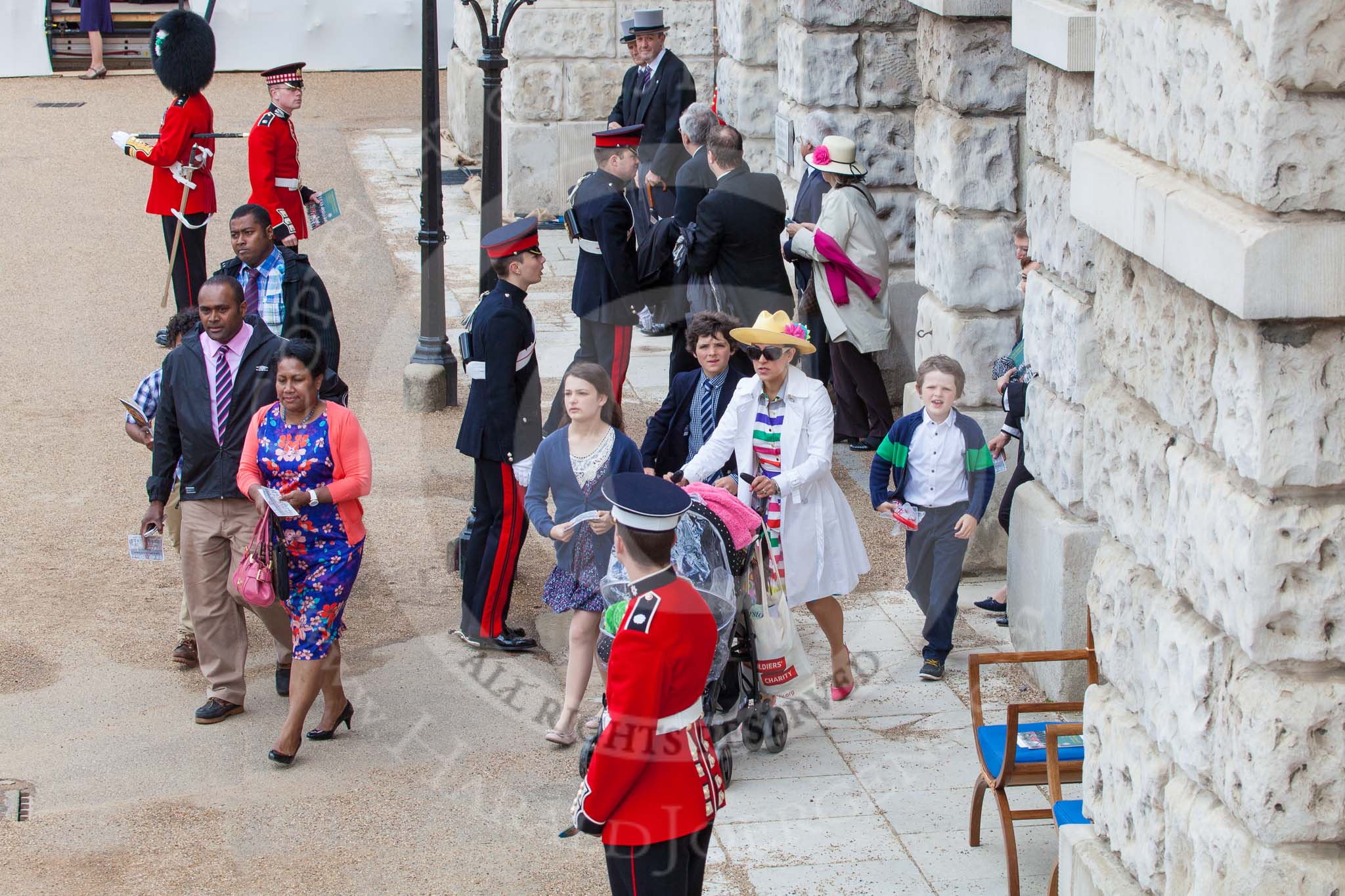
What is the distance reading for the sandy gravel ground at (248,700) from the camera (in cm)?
545

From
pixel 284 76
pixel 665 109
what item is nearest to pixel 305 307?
pixel 284 76

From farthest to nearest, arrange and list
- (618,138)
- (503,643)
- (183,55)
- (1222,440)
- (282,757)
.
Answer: (183,55)
(618,138)
(503,643)
(282,757)
(1222,440)

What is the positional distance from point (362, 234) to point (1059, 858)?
11457 millimetres

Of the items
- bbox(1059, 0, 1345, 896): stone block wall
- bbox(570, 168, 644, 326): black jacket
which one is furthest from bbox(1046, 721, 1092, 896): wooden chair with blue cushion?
bbox(570, 168, 644, 326): black jacket

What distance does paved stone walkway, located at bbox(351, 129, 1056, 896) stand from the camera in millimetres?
5316

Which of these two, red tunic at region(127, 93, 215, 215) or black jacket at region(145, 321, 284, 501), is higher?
red tunic at region(127, 93, 215, 215)

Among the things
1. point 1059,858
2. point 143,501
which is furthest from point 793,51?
point 1059,858

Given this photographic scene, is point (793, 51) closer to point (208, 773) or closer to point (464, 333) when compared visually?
point (464, 333)

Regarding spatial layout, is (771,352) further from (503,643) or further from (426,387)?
(426,387)

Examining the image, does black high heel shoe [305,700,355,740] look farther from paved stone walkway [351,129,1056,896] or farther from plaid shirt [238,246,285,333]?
plaid shirt [238,246,285,333]

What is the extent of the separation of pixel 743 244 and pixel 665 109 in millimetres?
3378

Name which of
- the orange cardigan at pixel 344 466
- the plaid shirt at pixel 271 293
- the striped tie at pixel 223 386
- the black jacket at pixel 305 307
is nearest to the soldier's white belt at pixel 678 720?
the orange cardigan at pixel 344 466

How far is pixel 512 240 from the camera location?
7.00 m

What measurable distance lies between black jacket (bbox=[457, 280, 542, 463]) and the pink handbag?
1.16 meters
